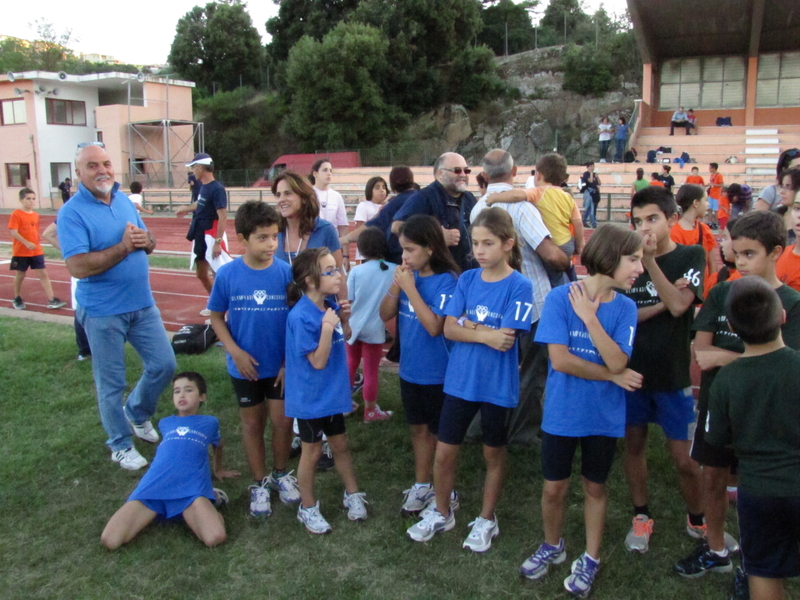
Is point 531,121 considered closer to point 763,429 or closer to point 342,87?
point 342,87

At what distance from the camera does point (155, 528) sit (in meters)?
3.79

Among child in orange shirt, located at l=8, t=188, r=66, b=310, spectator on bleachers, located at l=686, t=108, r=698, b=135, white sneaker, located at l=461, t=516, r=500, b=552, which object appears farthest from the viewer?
spectator on bleachers, located at l=686, t=108, r=698, b=135

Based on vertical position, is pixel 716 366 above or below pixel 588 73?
below

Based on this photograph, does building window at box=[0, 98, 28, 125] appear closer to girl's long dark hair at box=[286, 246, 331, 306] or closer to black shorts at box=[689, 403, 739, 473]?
girl's long dark hair at box=[286, 246, 331, 306]

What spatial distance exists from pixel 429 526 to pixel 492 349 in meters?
1.02

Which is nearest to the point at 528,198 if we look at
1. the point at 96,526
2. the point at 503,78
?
the point at 96,526

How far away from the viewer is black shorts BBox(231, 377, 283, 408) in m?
4.02

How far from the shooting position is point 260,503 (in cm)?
393

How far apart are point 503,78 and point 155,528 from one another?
41.8m

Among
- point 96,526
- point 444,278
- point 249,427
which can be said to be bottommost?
point 96,526

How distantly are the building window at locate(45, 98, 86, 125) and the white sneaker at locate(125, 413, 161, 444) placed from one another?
37332 mm

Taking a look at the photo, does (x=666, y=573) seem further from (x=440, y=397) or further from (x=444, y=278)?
(x=444, y=278)

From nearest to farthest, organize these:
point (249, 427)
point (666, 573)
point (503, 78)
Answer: point (666, 573), point (249, 427), point (503, 78)

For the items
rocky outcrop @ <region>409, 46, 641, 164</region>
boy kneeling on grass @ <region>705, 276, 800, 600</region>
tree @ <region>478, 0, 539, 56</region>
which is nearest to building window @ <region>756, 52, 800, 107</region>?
rocky outcrop @ <region>409, 46, 641, 164</region>
